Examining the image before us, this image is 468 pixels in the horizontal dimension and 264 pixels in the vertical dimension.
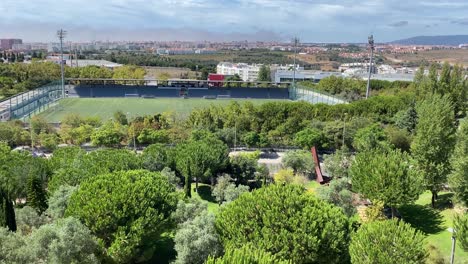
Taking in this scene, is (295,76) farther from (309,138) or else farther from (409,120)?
(309,138)

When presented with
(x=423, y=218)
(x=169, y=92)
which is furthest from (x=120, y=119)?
(x=169, y=92)

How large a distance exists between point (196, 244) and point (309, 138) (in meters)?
28.8

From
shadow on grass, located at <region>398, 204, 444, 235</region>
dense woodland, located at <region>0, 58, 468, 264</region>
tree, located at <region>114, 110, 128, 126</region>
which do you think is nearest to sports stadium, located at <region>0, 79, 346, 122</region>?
tree, located at <region>114, 110, 128, 126</region>

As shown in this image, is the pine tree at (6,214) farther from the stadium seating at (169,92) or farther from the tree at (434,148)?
the stadium seating at (169,92)

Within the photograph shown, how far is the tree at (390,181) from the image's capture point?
1029 inches

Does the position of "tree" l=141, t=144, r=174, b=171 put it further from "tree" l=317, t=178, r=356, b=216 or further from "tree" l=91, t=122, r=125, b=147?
"tree" l=317, t=178, r=356, b=216

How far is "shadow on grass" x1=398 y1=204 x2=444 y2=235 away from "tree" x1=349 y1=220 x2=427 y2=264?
32.4 feet

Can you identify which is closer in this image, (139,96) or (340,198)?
(340,198)

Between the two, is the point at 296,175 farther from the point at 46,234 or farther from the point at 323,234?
the point at 46,234

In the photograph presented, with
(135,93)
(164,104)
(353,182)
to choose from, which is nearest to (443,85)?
(353,182)

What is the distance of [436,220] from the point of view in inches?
1117

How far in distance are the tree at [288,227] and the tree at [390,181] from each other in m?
6.70

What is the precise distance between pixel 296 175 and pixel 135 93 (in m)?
64.0

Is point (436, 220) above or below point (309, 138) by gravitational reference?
below
